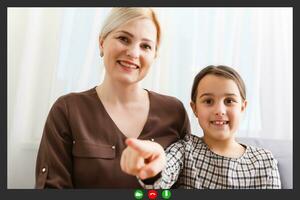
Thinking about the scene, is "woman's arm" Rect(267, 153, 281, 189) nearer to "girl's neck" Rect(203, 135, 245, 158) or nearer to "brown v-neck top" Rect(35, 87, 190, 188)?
"girl's neck" Rect(203, 135, 245, 158)

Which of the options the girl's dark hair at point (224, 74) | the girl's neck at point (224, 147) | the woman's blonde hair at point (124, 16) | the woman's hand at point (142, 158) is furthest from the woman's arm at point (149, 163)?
the woman's blonde hair at point (124, 16)

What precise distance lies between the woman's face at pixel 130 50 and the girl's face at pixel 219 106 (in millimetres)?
175

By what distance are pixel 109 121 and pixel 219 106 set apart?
287mm

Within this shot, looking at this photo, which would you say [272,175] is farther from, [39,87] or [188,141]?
[39,87]

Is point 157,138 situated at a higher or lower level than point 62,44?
lower

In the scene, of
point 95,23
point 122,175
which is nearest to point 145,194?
point 122,175

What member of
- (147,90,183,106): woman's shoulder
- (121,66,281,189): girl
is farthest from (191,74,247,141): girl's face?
(147,90,183,106): woman's shoulder

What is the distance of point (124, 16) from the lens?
0.84 m

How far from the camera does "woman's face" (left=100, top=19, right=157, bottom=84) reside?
84 cm

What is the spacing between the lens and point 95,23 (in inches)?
42.3

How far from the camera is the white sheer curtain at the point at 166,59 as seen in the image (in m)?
1.05

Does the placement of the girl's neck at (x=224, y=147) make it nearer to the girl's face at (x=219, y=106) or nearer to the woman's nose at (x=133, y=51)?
the girl's face at (x=219, y=106)

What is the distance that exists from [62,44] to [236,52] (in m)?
0.58

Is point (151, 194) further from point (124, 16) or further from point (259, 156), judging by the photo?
point (124, 16)
